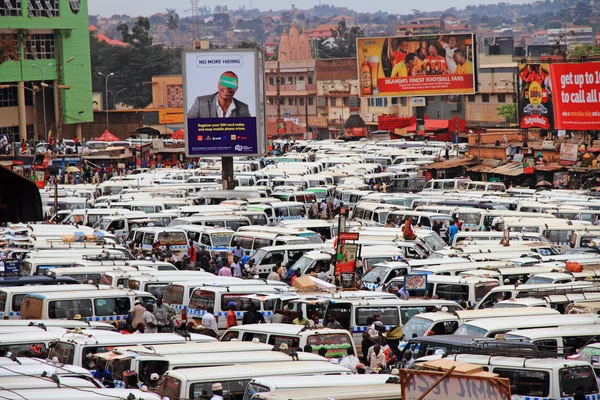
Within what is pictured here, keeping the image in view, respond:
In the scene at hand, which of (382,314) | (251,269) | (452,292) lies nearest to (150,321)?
(382,314)

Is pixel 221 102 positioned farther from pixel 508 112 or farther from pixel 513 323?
pixel 508 112

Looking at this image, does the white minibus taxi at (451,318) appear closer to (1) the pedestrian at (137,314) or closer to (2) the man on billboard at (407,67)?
(1) the pedestrian at (137,314)

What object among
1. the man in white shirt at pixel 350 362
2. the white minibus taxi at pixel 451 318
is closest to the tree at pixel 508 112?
the white minibus taxi at pixel 451 318

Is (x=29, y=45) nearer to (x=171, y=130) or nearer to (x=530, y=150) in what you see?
(x=171, y=130)

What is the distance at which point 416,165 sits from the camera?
44.9 metres

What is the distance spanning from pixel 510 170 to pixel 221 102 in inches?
452

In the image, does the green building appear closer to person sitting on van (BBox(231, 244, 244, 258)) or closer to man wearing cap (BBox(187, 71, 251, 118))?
man wearing cap (BBox(187, 71, 251, 118))

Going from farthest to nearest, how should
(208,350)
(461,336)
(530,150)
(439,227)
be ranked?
1. (530,150)
2. (439,227)
3. (461,336)
4. (208,350)

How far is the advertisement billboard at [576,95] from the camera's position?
137 ft

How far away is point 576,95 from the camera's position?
4309 centimetres

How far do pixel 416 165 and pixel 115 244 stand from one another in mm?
22728

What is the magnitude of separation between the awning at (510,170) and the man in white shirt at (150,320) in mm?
25915

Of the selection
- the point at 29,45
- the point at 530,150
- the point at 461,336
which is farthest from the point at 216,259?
the point at 29,45

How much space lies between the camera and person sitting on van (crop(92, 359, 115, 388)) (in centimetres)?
1204
